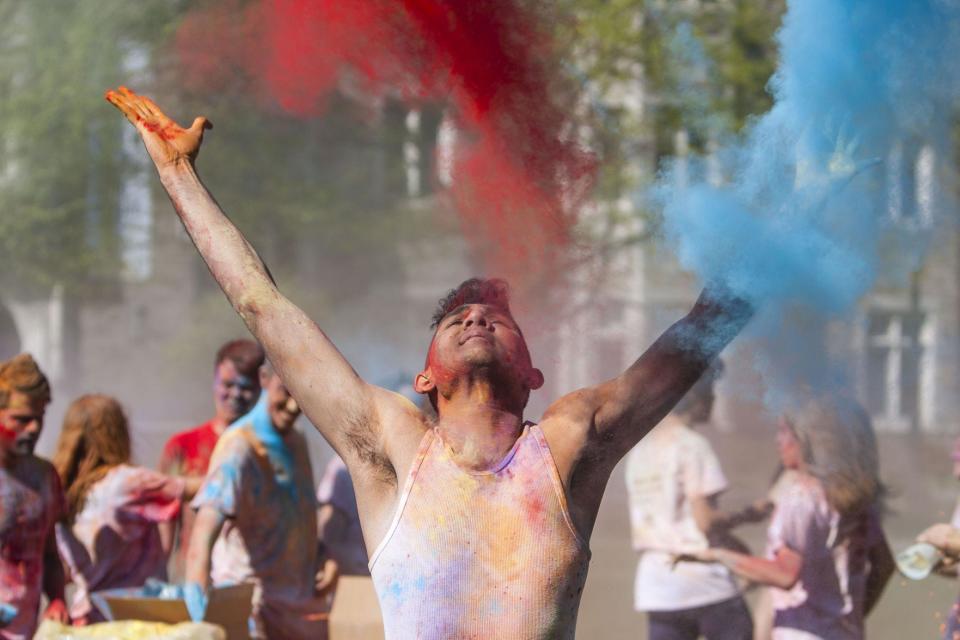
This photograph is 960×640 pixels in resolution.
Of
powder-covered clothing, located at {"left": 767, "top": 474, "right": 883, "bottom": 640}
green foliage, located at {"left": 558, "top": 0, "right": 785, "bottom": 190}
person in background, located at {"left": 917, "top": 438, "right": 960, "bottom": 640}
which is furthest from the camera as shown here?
green foliage, located at {"left": 558, "top": 0, "right": 785, "bottom": 190}

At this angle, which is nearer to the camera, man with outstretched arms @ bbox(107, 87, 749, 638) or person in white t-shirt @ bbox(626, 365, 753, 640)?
man with outstretched arms @ bbox(107, 87, 749, 638)

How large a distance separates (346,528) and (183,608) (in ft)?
6.57

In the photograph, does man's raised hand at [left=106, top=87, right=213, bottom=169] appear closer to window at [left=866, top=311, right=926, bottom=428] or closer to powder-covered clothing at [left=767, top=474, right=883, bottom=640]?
powder-covered clothing at [left=767, top=474, right=883, bottom=640]

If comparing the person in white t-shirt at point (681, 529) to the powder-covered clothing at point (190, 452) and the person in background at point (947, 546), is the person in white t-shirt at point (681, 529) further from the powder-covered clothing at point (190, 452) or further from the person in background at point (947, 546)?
the powder-covered clothing at point (190, 452)

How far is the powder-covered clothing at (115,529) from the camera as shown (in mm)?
5938

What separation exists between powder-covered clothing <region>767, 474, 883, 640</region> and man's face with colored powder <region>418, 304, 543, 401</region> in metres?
2.72

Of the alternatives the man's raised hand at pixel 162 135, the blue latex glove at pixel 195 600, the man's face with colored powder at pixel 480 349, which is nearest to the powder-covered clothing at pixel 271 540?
the blue latex glove at pixel 195 600

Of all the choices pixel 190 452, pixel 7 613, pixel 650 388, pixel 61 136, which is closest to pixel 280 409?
pixel 190 452

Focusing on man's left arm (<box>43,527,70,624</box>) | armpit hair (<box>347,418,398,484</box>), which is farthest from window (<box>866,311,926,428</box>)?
armpit hair (<box>347,418,398,484</box>)

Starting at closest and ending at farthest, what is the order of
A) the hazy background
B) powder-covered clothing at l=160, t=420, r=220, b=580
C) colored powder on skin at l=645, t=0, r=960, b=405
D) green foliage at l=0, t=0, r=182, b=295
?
colored powder on skin at l=645, t=0, r=960, b=405, powder-covered clothing at l=160, t=420, r=220, b=580, the hazy background, green foliage at l=0, t=0, r=182, b=295

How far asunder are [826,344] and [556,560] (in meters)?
1.43

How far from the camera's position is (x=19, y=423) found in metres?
5.45

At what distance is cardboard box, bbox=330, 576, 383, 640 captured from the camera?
5.56m

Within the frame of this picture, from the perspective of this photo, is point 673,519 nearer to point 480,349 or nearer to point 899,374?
point 480,349
